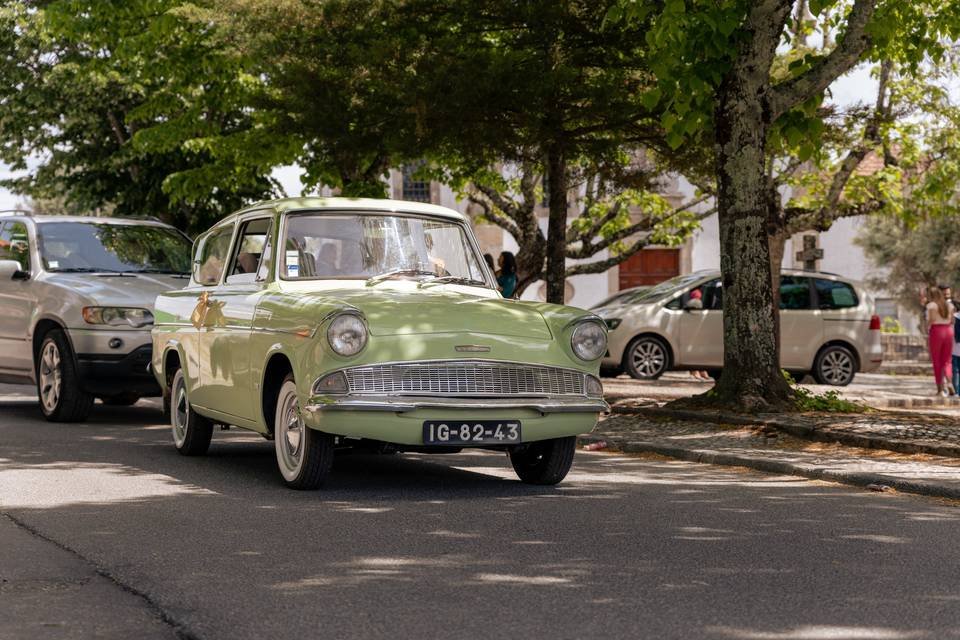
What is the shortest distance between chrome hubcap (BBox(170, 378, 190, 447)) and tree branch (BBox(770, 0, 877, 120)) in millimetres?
6959

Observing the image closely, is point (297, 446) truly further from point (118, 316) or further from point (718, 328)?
point (718, 328)

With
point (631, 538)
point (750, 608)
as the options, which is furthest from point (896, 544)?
point (750, 608)

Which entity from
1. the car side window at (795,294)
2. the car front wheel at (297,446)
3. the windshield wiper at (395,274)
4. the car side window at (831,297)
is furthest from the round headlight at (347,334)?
the car side window at (831,297)

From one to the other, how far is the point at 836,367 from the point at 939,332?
1.71 metres

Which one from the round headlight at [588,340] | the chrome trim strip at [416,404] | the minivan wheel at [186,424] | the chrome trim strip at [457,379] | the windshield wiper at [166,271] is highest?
the windshield wiper at [166,271]

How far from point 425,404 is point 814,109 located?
801 cm

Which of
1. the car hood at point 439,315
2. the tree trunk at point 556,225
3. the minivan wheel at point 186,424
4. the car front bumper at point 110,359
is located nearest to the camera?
the car hood at point 439,315

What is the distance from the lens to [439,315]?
874 cm

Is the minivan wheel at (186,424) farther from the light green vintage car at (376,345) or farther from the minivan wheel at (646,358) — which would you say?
the minivan wheel at (646,358)

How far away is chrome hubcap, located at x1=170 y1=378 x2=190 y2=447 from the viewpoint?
11.1 meters

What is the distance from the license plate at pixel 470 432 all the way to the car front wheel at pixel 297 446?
2.45 ft

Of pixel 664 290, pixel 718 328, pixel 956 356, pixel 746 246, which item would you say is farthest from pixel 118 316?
pixel 956 356

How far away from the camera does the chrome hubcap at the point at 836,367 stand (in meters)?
22.7

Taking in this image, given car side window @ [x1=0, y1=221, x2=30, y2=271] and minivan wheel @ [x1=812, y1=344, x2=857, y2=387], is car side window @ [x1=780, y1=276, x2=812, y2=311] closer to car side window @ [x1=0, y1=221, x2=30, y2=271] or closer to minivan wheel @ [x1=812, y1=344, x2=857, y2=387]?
minivan wheel @ [x1=812, y1=344, x2=857, y2=387]
